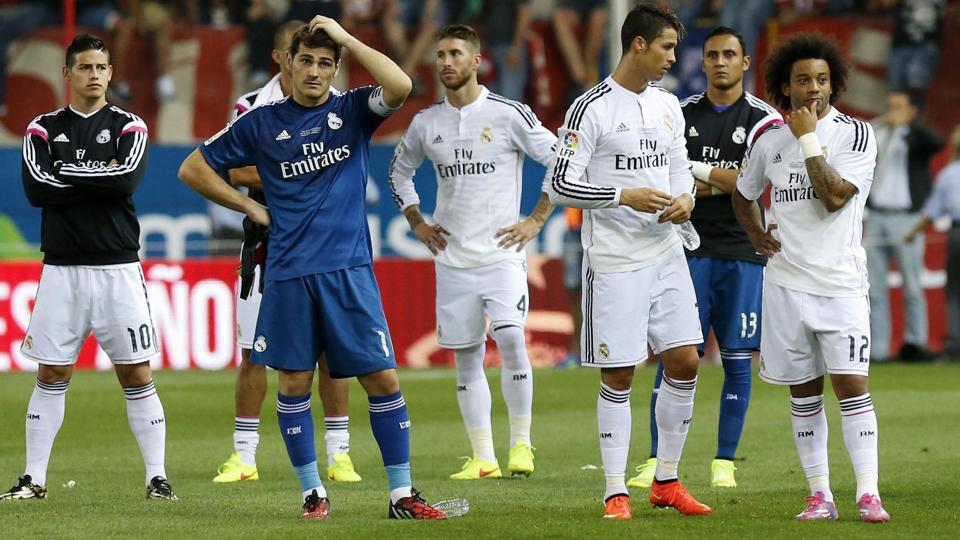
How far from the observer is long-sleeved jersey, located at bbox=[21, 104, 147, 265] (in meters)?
8.95

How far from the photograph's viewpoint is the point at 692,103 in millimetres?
10250

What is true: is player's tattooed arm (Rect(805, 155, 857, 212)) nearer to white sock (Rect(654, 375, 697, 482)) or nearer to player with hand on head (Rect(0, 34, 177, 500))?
white sock (Rect(654, 375, 697, 482))

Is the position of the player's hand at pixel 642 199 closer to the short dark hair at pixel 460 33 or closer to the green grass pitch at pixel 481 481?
the green grass pitch at pixel 481 481

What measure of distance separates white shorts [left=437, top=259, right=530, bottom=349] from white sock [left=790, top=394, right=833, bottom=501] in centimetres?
269

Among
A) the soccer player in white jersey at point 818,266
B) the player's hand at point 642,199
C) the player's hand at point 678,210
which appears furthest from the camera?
the player's hand at point 678,210

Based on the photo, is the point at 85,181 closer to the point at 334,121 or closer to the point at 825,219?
the point at 334,121

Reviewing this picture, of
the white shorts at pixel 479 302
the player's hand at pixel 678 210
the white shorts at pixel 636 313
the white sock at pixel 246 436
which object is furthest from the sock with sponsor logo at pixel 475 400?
the player's hand at pixel 678 210

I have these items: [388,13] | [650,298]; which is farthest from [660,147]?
[388,13]

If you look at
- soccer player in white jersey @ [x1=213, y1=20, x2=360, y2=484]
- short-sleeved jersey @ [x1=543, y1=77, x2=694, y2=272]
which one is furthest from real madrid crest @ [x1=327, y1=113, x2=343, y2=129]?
soccer player in white jersey @ [x1=213, y1=20, x2=360, y2=484]

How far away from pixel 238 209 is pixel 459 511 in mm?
1783

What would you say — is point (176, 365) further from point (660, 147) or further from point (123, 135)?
point (660, 147)

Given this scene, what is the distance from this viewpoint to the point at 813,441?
26.6 ft

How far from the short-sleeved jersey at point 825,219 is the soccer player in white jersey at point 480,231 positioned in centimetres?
256

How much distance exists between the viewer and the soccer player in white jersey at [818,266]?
309 inches
